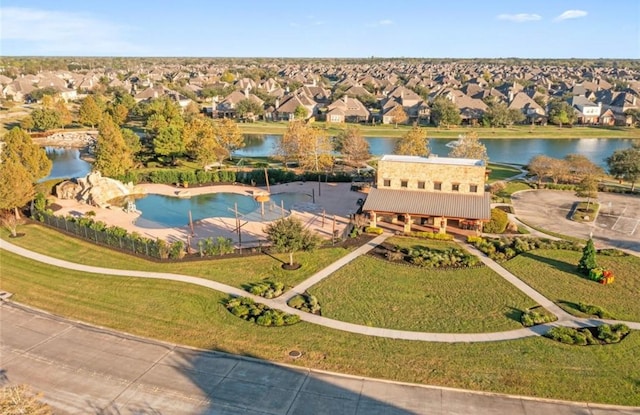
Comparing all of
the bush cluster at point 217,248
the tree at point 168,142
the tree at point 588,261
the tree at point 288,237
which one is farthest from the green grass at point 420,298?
the tree at point 168,142

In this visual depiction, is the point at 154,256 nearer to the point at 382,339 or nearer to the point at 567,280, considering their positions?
the point at 382,339

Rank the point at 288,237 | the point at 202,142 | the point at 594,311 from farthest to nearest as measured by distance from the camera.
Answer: the point at 202,142
the point at 288,237
the point at 594,311

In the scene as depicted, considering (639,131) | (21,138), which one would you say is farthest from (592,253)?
(639,131)

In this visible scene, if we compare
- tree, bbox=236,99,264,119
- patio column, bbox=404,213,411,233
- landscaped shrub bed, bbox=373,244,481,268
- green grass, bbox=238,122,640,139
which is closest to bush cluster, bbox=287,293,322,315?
landscaped shrub bed, bbox=373,244,481,268

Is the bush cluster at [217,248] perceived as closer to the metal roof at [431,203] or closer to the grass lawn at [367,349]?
the grass lawn at [367,349]

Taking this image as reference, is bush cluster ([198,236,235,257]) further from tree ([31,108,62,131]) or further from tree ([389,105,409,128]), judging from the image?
tree ([389,105,409,128])

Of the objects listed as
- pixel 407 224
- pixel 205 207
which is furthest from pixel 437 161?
pixel 205 207

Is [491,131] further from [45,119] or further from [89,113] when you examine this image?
[45,119]
